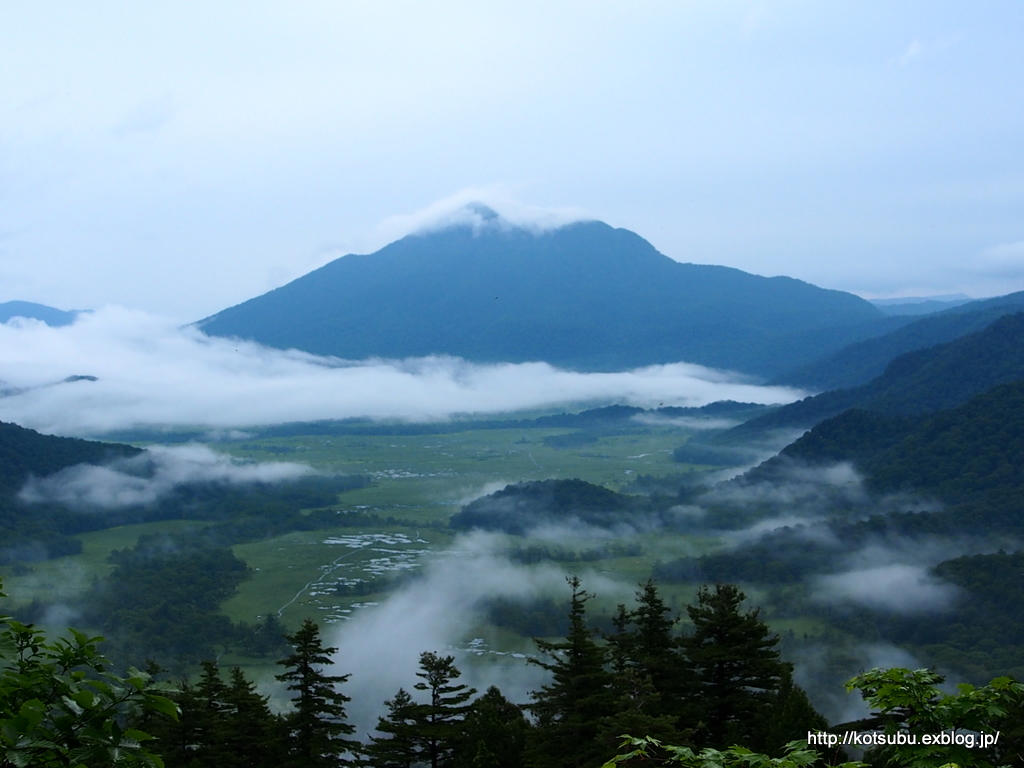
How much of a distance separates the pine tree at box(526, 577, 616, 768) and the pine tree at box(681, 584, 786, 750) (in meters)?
3.05

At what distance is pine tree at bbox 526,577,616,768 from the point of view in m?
20.1

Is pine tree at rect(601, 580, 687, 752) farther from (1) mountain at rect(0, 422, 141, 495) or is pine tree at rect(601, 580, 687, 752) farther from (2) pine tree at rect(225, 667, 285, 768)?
(1) mountain at rect(0, 422, 141, 495)

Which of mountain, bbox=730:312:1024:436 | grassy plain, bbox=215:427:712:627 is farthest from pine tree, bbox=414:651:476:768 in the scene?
mountain, bbox=730:312:1024:436

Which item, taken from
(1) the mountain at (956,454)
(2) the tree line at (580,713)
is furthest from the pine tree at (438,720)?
(1) the mountain at (956,454)

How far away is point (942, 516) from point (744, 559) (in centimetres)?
2683

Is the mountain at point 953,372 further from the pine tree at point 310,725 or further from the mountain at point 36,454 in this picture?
the pine tree at point 310,725

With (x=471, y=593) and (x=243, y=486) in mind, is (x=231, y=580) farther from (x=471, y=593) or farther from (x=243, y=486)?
(x=243, y=486)

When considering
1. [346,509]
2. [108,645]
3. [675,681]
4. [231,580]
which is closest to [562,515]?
[346,509]

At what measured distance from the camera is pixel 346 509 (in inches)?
6201

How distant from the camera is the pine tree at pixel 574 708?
2009 centimetres

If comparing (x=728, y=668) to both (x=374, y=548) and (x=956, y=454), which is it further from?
(x=956, y=454)

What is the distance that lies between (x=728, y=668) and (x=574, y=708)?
4909mm

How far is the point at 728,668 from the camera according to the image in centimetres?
2339

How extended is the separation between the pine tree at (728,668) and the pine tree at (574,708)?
10.00 ft
